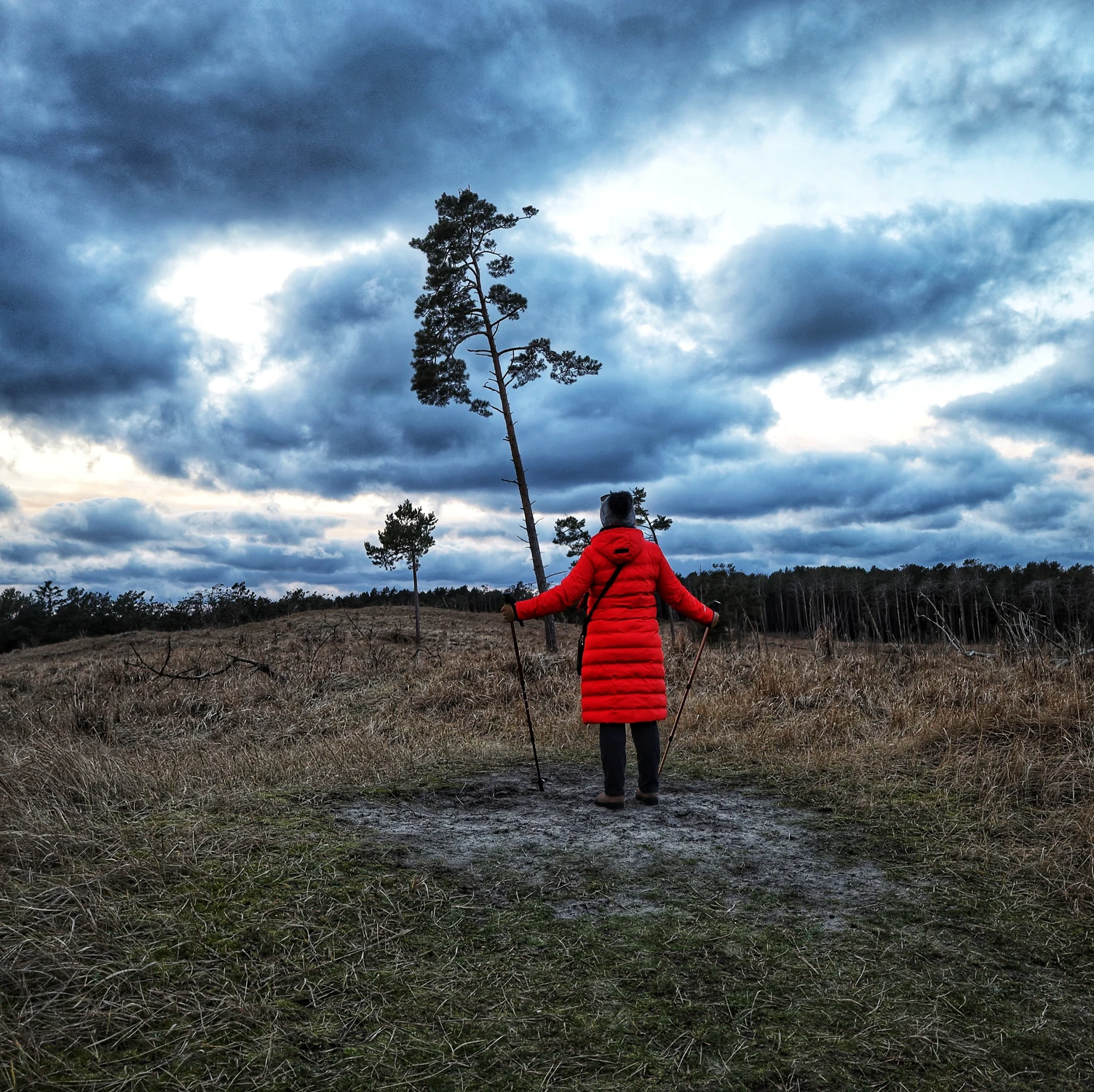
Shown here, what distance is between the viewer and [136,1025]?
2.85 m

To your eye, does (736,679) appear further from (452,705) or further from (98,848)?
(98,848)

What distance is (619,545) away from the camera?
5.96m

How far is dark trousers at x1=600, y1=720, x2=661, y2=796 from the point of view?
5758 mm

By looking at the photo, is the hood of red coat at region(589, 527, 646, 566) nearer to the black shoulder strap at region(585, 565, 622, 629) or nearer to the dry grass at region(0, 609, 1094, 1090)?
the black shoulder strap at region(585, 565, 622, 629)

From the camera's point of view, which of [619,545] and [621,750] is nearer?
[621,750]

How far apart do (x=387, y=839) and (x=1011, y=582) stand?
56247mm

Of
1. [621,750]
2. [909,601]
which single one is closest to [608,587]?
[621,750]

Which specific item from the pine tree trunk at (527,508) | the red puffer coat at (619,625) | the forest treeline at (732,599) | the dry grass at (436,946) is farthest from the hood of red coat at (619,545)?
the forest treeline at (732,599)

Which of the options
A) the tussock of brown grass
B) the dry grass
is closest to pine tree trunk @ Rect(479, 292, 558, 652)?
the tussock of brown grass

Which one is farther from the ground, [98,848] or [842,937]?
[98,848]

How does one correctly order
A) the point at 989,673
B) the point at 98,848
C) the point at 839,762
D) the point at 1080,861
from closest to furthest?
the point at 98,848 → the point at 1080,861 → the point at 839,762 → the point at 989,673

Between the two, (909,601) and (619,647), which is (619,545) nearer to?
(619,647)

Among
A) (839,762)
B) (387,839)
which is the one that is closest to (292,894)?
(387,839)

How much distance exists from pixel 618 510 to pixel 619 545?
0.33m
